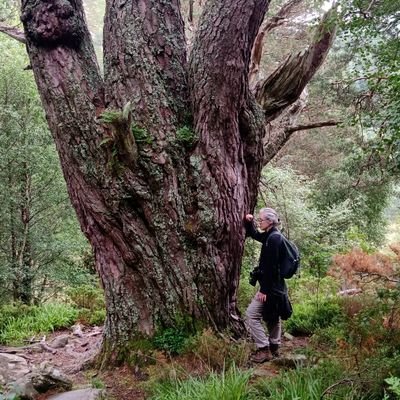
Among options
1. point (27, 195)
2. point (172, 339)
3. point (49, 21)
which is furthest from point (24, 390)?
point (27, 195)

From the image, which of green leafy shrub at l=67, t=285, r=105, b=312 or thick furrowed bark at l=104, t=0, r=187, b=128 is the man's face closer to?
thick furrowed bark at l=104, t=0, r=187, b=128

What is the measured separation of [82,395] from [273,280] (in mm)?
2452

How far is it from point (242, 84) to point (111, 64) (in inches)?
62.3

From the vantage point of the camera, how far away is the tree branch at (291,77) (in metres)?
6.57

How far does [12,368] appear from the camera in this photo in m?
5.95

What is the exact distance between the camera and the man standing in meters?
5.45

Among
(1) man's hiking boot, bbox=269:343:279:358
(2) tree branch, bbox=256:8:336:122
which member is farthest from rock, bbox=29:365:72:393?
(2) tree branch, bbox=256:8:336:122

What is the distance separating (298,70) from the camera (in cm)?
660

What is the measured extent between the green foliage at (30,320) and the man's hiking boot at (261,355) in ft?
15.0

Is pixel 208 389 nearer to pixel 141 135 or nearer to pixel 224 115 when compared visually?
pixel 141 135

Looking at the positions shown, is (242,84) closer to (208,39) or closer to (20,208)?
(208,39)

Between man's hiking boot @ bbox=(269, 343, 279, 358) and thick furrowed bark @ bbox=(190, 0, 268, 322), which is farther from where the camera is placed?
man's hiking boot @ bbox=(269, 343, 279, 358)

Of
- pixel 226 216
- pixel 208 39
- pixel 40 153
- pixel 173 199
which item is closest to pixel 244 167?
pixel 226 216

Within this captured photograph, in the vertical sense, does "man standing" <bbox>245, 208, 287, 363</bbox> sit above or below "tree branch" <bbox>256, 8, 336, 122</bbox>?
below
